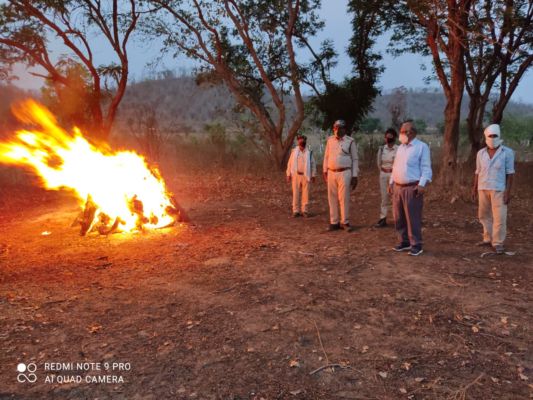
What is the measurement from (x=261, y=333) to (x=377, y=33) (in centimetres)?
1612

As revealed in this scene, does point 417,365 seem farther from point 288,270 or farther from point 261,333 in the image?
point 288,270

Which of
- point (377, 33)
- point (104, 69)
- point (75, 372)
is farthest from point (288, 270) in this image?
point (377, 33)

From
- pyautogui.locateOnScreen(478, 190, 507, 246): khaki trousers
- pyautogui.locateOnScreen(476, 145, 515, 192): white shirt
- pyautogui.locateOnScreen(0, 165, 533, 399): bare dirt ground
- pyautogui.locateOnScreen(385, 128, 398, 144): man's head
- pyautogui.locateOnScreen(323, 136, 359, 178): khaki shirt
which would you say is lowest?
pyautogui.locateOnScreen(0, 165, 533, 399): bare dirt ground

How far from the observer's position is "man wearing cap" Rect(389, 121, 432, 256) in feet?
21.5

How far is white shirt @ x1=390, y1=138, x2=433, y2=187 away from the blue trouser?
15cm

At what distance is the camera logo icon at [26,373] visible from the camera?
363 centimetres

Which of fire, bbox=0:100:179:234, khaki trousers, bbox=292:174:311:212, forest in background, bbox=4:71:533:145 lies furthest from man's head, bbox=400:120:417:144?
forest in background, bbox=4:71:533:145

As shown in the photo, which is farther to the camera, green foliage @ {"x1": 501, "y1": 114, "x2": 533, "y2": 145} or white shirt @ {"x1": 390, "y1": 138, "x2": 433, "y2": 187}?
green foliage @ {"x1": 501, "y1": 114, "x2": 533, "y2": 145}

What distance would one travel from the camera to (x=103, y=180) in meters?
8.77

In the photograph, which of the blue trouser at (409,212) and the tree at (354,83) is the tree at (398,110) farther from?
the blue trouser at (409,212)

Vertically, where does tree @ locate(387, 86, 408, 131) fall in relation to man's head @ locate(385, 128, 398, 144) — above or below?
above

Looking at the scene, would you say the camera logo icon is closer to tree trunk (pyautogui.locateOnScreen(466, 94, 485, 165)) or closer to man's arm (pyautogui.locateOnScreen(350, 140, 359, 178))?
man's arm (pyautogui.locateOnScreen(350, 140, 359, 178))

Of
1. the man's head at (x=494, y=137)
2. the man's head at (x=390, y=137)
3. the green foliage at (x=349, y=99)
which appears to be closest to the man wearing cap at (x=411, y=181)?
the man's head at (x=494, y=137)

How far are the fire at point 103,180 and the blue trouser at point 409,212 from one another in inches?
189
